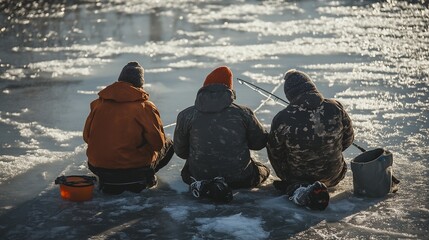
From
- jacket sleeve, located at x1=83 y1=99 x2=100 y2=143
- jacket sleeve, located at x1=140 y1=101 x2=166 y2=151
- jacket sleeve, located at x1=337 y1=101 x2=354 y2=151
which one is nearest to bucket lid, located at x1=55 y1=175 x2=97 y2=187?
jacket sleeve, located at x1=83 y1=99 x2=100 y2=143

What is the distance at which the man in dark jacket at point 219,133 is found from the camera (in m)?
6.53

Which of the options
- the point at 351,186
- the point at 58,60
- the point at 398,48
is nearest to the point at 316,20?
the point at 398,48

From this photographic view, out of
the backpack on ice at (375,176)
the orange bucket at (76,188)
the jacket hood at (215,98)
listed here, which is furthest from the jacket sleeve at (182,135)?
the backpack on ice at (375,176)

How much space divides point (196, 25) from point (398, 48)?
695cm

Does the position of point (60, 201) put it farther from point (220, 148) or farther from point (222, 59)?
point (222, 59)

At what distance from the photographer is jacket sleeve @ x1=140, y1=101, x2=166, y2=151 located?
665 cm

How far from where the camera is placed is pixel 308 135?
641 centimetres

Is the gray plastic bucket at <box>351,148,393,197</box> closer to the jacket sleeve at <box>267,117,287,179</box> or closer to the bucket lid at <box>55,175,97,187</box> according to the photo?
the jacket sleeve at <box>267,117,287,179</box>

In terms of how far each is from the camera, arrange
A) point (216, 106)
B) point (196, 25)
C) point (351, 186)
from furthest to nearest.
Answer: point (196, 25)
point (351, 186)
point (216, 106)

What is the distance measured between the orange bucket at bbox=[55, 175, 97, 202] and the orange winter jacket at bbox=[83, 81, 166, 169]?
28cm

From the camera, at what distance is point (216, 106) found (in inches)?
256

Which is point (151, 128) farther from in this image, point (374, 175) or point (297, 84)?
point (374, 175)

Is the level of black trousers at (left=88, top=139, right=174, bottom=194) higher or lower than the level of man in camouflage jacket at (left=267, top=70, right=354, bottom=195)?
lower

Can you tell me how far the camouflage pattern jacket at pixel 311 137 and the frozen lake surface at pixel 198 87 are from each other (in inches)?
12.2
